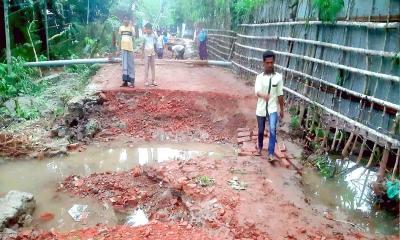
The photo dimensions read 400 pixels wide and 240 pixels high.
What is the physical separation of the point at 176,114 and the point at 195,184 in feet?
11.9

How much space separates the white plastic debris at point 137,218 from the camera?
434cm

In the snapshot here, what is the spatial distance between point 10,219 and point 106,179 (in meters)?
1.50

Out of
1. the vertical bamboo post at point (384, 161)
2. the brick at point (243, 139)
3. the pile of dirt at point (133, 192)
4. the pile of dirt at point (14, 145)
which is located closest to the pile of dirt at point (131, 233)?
the pile of dirt at point (133, 192)

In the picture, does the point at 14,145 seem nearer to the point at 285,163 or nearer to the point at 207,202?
the point at 207,202

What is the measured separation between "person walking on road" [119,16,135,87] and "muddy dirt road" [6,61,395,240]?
0.42 meters

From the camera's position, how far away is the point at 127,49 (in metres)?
8.71

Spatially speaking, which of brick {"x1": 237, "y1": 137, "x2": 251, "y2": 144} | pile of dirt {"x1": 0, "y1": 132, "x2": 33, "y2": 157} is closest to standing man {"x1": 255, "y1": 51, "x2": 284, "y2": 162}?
brick {"x1": 237, "y1": 137, "x2": 251, "y2": 144}

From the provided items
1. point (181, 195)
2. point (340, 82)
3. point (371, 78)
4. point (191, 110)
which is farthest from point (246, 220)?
point (191, 110)

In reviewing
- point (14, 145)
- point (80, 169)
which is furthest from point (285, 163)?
point (14, 145)

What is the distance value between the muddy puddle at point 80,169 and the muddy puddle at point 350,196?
1695 mm

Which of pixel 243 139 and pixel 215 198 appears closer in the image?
pixel 215 198

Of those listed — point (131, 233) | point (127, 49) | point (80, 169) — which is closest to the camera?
point (131, 233)

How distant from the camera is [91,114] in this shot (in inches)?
312

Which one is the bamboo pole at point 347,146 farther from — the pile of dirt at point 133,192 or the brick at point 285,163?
the pile of dirt at point 133,192
